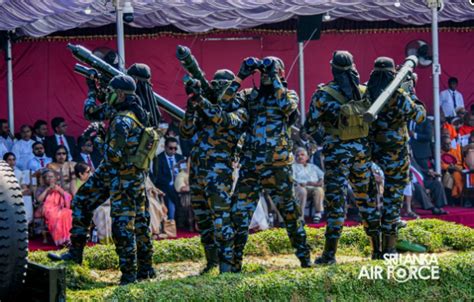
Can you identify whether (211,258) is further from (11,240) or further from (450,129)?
(450,129)

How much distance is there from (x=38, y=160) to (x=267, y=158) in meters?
5.41

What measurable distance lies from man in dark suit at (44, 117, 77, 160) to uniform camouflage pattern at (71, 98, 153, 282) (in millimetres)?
5080

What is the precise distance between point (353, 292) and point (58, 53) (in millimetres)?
9014

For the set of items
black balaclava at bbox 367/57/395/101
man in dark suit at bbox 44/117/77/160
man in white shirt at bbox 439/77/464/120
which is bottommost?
man in dark suit at bbox 44/117/77/160

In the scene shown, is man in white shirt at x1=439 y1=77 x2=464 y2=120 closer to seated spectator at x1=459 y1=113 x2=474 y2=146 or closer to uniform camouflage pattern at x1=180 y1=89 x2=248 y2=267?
seated spectator at x1=459 y1=113 x2=474 y2=146

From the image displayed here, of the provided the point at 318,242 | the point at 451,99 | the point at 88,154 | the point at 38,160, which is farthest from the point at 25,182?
the point at 451,99

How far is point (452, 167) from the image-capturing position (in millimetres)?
16734

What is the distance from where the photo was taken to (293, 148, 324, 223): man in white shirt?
49.1 feet

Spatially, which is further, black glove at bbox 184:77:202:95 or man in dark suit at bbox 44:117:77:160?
man in dark suit at bbox 44:117:77:160

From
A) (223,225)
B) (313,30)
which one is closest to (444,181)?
(313,30)

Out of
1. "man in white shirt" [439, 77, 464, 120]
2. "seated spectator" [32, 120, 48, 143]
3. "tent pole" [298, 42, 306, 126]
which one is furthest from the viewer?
"man in white shirt" [439, 77, 464, 120]

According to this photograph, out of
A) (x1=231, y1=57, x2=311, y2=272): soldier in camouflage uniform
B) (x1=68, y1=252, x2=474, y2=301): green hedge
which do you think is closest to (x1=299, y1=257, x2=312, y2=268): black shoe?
(x1=231, y1=57, x2=311, y2=272): soldier in camouflage uniform

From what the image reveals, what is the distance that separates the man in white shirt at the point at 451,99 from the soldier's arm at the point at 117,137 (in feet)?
34.0

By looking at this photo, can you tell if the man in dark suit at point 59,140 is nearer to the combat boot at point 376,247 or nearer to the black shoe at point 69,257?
the black shoe at point 69,257
